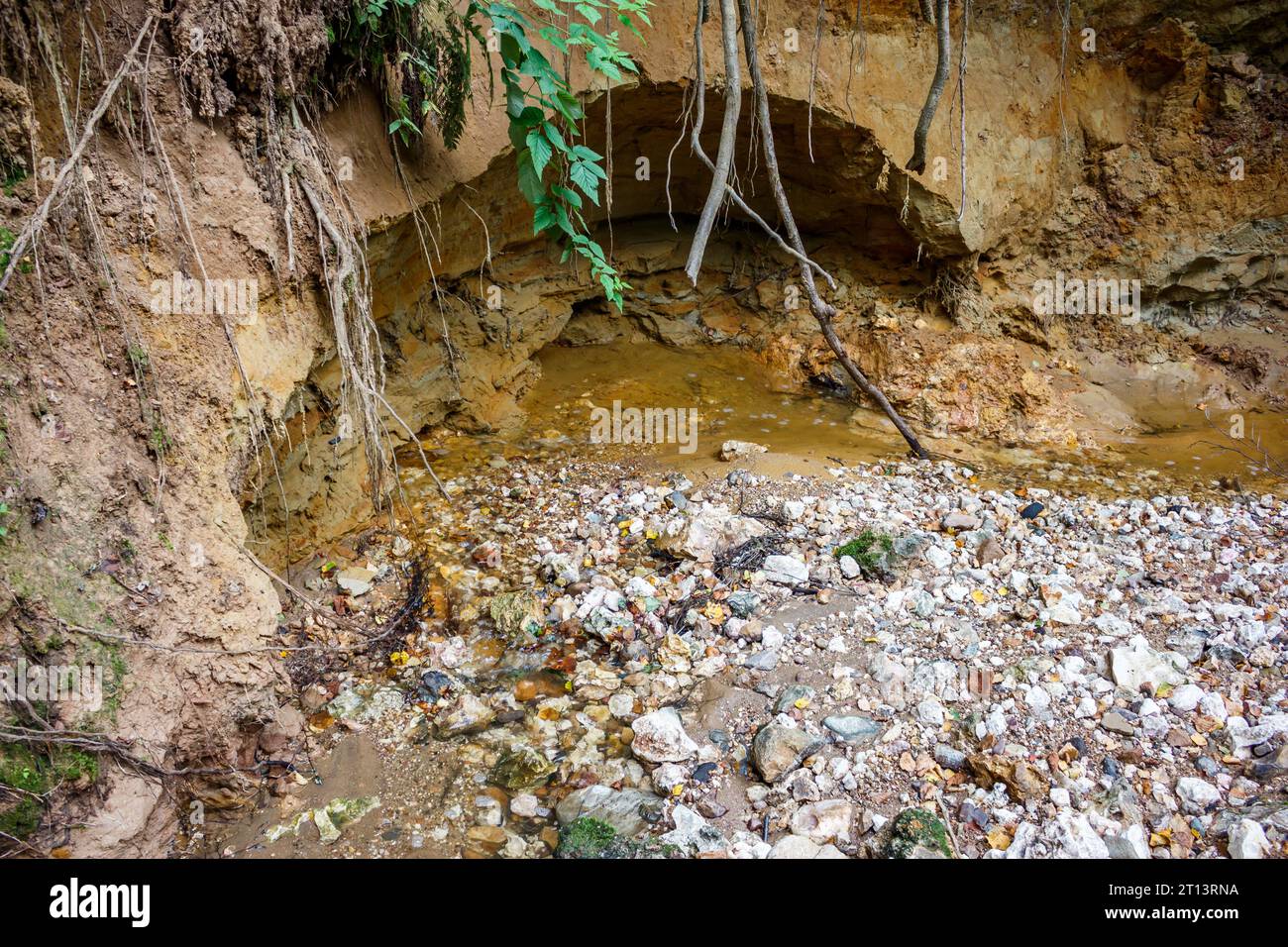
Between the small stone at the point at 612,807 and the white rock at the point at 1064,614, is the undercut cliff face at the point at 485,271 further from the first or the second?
the white rock at the point at 1064,614

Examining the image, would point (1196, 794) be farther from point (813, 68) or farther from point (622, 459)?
point (813, 68)

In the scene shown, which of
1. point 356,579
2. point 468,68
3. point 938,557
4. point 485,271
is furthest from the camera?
point 485,271

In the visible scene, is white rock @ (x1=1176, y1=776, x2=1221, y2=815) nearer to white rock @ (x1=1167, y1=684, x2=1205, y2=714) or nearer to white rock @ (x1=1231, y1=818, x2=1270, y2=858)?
white rock @ (x1=1231, y1=818, x2=1270, y2=858)

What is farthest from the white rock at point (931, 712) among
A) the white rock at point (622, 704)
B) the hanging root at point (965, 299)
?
the hanging root at point (965, 299)

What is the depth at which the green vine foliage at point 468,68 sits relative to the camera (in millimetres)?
2918

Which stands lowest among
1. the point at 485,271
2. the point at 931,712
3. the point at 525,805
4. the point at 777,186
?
the point at 525,805

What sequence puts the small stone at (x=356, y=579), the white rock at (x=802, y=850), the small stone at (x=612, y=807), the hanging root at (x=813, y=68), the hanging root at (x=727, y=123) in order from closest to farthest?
the white rock at (x=802, y=850)
the small stone at (x=612, y=807)
the hanging root at (x=727, y=123)
the small stone at (x=356, y=579)
the hanging root at (x=813, y=68)

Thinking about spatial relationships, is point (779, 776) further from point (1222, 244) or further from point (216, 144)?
point (1222, 244)

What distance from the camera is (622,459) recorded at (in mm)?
4480

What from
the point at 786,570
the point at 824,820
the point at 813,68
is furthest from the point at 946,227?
the point at 824,820

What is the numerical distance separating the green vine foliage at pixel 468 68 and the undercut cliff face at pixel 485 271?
0.14m

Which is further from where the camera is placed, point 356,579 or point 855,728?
point 356,579

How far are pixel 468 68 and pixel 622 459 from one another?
2.08 m

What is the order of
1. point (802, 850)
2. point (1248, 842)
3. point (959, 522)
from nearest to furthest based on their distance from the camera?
point (1248, 842) → point (802, 850) → point (959, 522)
